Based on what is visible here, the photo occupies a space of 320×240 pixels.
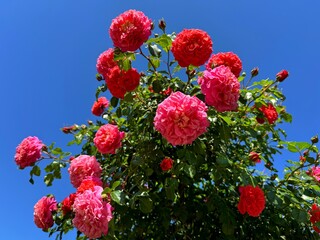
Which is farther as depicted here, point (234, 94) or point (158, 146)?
point (158, 146)

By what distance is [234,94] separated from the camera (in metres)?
1.86

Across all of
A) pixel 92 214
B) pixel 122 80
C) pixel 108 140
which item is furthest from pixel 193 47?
pixel 92 214

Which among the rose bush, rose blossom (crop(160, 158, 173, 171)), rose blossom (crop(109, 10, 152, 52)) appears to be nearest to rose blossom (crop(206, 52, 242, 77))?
the rose bush

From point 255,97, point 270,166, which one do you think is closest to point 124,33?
point 255,97

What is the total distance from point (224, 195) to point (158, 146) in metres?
0.52

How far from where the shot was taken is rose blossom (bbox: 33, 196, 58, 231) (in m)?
2.36

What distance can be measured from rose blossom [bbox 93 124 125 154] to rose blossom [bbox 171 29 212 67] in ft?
1.79

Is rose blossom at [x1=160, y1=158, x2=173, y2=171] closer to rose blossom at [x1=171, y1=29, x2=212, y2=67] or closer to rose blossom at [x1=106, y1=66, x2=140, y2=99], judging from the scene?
rose blossom at [x1=106, y1=66, x2=140, y2=99]

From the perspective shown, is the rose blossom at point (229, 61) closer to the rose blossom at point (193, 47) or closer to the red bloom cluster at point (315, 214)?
the rose blossom at point (193, 47)

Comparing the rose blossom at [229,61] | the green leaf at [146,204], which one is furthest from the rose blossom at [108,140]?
the rose blossom at [229,61]

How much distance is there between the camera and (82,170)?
217 centimetres

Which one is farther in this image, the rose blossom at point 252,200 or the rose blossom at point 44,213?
the rose blossom at point 44,213

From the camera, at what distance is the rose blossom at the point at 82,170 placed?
2172 millimetres

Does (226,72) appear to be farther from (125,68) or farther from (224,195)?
(224,195)
